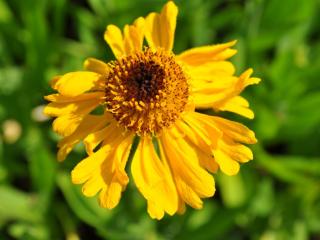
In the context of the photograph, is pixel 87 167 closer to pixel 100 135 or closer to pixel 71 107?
pixel 100 135

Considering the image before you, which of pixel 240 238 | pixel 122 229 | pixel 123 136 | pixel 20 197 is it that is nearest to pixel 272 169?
pixel 240 238

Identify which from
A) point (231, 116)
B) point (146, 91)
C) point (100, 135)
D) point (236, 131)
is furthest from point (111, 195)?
point (231, 116)

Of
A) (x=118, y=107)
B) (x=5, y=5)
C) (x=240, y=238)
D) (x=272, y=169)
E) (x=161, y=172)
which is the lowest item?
(x=240, y=238)

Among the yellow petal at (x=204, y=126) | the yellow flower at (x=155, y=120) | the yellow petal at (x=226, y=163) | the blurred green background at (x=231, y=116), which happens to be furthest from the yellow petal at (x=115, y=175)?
the blurred green background at (x=231, y=116)

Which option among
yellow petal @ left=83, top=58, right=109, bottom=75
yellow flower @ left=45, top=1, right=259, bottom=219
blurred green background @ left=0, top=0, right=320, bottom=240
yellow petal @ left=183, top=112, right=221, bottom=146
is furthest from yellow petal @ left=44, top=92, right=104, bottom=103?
blurred green background @ left=0, top=0, right=320, bottom=240

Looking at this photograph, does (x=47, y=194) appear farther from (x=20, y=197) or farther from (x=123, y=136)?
(x=123, y=136)

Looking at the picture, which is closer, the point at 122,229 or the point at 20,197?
the point at 122,229
